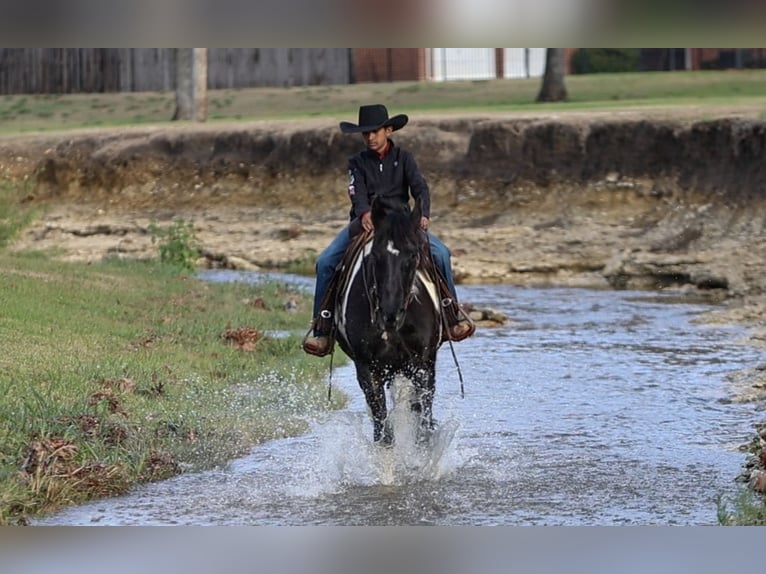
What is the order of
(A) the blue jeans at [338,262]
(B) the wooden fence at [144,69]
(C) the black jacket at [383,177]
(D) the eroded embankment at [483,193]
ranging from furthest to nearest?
(B) the wooden fence at [144,69], (D) the eroded embankment at [483,193], (A) the blue jeans at [338,262], (C) the black jacket at [383,177]

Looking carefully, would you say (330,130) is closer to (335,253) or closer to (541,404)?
(541,404)

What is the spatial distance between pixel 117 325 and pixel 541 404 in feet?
14.0

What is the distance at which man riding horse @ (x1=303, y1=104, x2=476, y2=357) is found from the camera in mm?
11711

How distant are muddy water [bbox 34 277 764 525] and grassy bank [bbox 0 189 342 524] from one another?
27cm

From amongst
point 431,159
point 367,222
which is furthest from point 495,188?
point 367,222

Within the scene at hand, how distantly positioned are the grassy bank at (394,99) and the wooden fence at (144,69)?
664mm

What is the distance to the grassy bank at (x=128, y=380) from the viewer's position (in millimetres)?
11164

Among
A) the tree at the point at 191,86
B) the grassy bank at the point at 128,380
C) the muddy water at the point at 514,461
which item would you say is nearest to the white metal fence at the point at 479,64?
the tree at the point at 191,86

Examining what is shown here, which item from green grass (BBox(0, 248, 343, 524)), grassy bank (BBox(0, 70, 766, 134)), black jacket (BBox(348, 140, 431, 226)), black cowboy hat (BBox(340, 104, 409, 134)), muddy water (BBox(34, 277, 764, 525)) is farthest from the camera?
grassy bank (BBox(0, 70, 766, 134))

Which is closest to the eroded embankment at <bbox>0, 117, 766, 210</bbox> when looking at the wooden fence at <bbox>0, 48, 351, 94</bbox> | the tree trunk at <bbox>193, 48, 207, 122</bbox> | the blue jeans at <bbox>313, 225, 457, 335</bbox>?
the tree trunk at <bbox>193, 48, 207, 122</bbox>

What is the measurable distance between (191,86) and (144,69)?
6.98m

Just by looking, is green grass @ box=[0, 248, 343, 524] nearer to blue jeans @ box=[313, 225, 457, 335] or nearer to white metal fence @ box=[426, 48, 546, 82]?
blue jeans @ box=[313, 225, 457, 335]

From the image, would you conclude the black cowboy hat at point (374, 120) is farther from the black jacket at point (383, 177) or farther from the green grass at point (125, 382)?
the green grass at point (125, 382)

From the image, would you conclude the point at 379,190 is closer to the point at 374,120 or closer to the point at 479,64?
the point at 374,120
